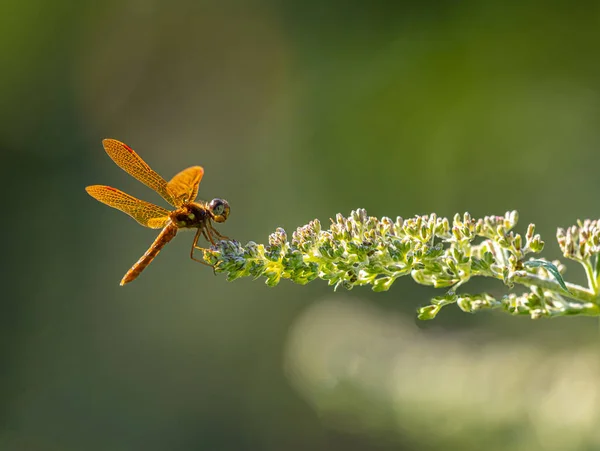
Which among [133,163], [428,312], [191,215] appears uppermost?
[133,163]

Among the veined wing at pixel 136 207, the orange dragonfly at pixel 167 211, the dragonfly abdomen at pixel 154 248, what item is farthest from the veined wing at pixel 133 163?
the dragonfly abdomen at pixel 154 248

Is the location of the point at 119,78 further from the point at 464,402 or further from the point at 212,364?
the point at 464,402

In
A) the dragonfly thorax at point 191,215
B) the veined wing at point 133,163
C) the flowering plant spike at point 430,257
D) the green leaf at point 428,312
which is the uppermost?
the veined wing at point 133,163

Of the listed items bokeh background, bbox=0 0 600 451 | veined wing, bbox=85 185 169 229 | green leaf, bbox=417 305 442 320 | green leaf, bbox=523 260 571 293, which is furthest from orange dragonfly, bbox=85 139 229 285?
bokeh background, bbox=0 0 600 451

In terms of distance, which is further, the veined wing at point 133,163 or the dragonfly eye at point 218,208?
the veined wing at point 133,163

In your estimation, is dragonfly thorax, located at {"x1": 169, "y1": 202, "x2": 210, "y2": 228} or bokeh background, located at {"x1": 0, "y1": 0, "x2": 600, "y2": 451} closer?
dragonfly thorax, located at {"x1": 169, "y1": 202, "x2": 210, "y2": 228}

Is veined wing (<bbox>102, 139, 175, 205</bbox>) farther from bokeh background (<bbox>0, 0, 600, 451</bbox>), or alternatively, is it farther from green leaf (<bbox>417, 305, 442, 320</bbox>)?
bokeh background (<bbox>0, 0, 600, 451</bbox>)

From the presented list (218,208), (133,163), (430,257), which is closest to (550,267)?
(430,257)

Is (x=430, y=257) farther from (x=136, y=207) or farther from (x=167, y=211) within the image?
(x=136, y=207)

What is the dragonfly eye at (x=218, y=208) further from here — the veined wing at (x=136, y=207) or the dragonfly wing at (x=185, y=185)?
the veined wing at (x=136, y=207)
